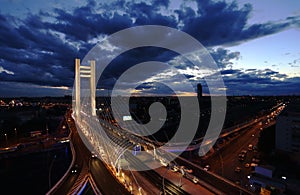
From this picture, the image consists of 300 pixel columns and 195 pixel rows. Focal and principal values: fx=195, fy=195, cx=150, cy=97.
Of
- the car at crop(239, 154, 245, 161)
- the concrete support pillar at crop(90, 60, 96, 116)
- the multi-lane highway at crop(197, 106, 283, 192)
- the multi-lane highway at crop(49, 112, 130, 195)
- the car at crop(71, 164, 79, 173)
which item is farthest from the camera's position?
the concrete support pillar at crop(90, 60, 96, 116)

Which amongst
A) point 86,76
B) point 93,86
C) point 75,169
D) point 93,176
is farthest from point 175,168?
point 86,76

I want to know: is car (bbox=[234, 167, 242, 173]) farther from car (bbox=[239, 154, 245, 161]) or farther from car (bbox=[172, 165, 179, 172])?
car (bbox=[172, 165, 179, 172])

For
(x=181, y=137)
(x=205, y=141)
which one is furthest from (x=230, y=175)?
(x=181, y=137)

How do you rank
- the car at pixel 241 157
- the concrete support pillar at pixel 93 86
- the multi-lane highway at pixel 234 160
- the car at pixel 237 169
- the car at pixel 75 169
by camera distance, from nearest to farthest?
1. the car at pixel 75 169
2. the multi-lane highway at pixel 234 160
3. the car at pixel 237 169
4. the car at pixel 241 157
5. the concrete support pillar at pixel 93 86

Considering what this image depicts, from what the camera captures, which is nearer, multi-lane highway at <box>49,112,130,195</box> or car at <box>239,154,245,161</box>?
multi-lane highway at <box>49,112,130,195</box>

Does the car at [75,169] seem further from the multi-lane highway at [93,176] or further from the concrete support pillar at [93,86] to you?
the concrete support pillar at [93,86]

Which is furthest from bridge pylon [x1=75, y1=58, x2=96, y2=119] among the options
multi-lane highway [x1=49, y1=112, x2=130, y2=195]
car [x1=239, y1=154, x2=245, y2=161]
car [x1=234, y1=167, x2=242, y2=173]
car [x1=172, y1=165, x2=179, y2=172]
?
car [x1=234, y1=167, x2=242, y2=173]

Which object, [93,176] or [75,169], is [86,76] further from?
[93,176]

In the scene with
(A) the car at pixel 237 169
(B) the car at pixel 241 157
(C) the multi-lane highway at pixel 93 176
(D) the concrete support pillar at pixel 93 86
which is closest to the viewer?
(C) the multi-lane highway at pixel 93 176

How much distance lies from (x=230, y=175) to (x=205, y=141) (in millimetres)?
5208

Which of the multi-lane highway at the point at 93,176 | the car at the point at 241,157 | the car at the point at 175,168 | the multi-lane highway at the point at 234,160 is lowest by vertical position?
the multi-lane highway at the point at 234,160

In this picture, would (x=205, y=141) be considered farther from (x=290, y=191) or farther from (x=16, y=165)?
(x=16, y=165)

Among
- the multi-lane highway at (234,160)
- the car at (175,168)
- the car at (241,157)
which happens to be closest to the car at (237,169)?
the multi-lane highway at (234,160)

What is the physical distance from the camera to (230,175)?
440 inches
